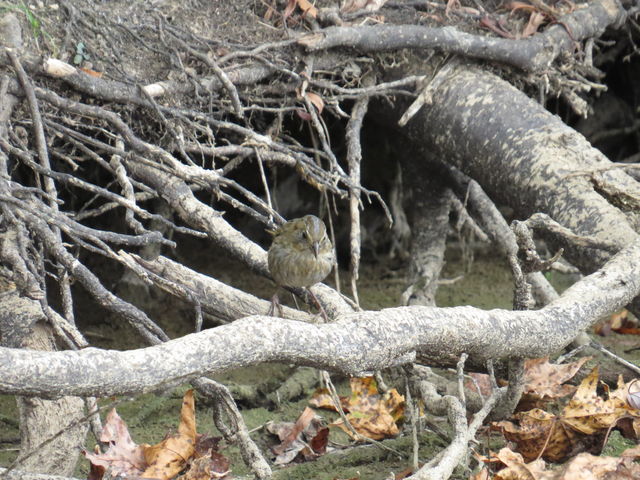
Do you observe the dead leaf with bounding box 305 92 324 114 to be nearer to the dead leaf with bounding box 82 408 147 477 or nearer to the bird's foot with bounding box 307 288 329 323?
the bird's foot with bounding box 307 288 329 323

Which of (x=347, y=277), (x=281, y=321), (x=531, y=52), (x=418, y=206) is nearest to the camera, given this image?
(x=281, y=321)

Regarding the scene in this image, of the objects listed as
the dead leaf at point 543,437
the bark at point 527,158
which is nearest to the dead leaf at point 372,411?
the dead leaf at point 543,437

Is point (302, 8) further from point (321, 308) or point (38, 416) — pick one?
point (38, 416)

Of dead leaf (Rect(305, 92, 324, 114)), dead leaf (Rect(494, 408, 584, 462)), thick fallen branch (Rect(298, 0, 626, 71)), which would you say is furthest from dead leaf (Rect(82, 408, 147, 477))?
thick fallen branch (Rect(298, 0, 626, 71))

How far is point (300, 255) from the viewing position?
409cm

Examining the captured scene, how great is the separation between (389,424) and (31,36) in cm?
235

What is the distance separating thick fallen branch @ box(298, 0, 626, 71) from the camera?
4488 mm

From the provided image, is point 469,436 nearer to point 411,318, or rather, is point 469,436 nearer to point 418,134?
point 411,318

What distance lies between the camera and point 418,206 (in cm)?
567

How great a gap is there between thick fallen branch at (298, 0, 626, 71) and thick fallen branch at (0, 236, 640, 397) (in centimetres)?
156

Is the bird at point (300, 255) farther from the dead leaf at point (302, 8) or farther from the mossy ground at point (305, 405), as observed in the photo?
the dead leaf at point (302, 8)

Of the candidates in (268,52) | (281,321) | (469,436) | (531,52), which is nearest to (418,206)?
(531,52)

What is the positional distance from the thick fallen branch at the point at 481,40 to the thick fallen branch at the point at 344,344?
156 cm

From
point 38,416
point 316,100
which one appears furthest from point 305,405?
point 38,416
